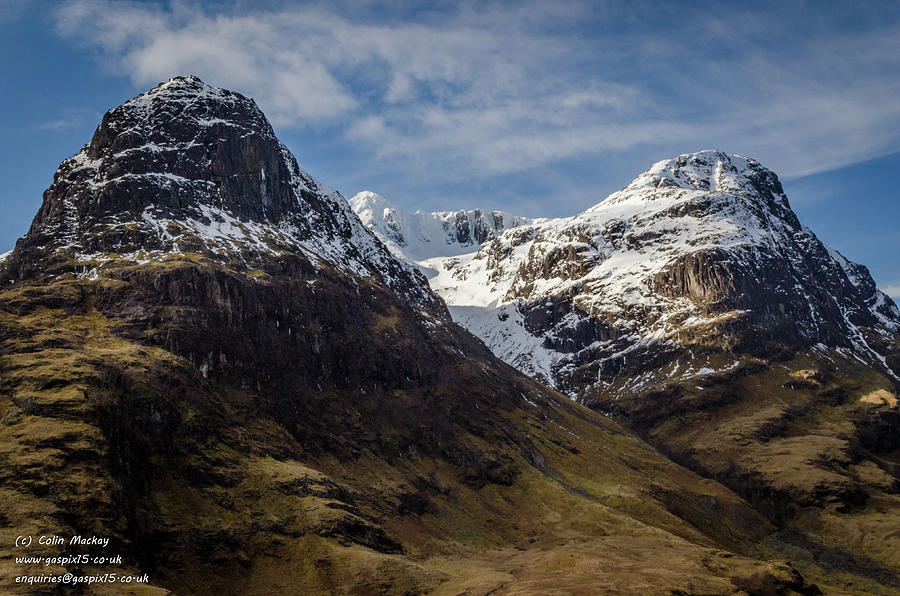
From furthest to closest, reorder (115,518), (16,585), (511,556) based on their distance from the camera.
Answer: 1. (511,556)
2. (115,518)
3. (16,585)

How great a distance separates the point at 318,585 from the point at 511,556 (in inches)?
2652

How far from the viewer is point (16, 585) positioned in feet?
313

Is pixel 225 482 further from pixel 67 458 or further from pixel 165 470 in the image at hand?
pixel 67 458

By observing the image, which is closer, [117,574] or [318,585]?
[117,574]

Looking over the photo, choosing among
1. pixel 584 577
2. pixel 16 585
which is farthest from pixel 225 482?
pixel 584 577

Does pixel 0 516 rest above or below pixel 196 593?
above

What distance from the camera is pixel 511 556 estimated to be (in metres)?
195

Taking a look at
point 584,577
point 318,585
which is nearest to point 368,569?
point 318,585

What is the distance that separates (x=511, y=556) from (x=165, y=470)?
93743 mm

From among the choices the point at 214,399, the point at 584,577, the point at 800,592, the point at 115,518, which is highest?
the point at 214,399

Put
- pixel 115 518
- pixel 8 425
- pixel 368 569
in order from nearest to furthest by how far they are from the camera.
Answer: pixel 115 518
pixel 8 425
pixel 368 569

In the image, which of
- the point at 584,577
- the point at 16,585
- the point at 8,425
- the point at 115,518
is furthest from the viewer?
the point at 584,577

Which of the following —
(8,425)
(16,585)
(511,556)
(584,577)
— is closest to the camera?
(16,585)

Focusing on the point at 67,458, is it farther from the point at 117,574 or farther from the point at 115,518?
the point at 117,574
